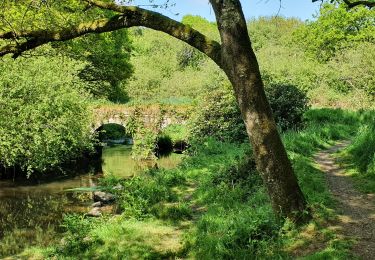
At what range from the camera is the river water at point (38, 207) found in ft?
40.0

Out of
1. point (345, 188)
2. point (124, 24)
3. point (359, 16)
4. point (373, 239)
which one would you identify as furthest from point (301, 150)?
point (359, 16)

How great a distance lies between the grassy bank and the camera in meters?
6.86

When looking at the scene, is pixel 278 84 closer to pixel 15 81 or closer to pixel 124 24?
pixel 15 81

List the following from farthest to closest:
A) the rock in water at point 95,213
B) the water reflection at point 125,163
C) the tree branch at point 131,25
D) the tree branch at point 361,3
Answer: the water reflection at point 125,163 < the rock in water at point 95,213 < the tree branch at point 361,3 < the tree branch at point 131,25

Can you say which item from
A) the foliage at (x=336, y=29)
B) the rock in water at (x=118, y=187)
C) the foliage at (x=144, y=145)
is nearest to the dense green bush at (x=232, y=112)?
the rock in water at (x=118, y=187)

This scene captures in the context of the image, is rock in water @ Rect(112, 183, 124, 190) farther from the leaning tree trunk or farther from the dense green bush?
the leaning tree trunk

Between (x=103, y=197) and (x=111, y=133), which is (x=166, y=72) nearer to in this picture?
(x=111, y=133)

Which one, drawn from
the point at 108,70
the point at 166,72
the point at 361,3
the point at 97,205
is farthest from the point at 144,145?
the point at 166,72

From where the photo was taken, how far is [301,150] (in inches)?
510

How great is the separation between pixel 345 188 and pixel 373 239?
2.81m

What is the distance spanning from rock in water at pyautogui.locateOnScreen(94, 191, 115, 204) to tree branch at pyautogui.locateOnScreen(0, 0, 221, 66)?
8224 millimetres

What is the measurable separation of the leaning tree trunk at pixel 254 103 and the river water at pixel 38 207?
7.17m

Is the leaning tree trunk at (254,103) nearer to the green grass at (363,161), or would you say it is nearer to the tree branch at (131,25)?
the tree branch at (131,25)

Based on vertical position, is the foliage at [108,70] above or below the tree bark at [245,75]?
above
